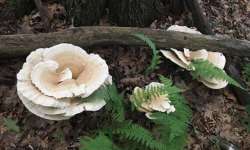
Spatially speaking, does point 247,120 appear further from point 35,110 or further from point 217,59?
point 35,110

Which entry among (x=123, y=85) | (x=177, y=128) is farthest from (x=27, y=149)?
(x=177, y=128)

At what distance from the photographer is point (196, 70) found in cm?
502

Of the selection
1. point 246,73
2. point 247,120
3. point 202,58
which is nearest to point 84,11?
point 202,58

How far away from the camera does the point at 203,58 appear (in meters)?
5.24

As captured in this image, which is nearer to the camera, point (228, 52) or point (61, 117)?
point (61, 117)

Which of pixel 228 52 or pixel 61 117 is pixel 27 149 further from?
pixel 228 52

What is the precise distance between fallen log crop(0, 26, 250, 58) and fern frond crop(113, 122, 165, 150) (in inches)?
54.6

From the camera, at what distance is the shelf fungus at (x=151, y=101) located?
446 centimetres

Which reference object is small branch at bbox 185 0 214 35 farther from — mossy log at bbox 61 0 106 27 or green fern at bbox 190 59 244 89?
mossy log at bbox 61 0 106 27

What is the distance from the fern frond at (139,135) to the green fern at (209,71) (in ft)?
3.72

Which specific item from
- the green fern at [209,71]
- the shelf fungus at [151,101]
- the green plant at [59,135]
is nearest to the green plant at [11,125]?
the green plant at [59,135]

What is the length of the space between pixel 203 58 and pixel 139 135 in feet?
5.29

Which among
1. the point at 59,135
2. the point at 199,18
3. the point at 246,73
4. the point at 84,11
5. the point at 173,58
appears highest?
the point at 84,11

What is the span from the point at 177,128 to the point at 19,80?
6.20 feet
